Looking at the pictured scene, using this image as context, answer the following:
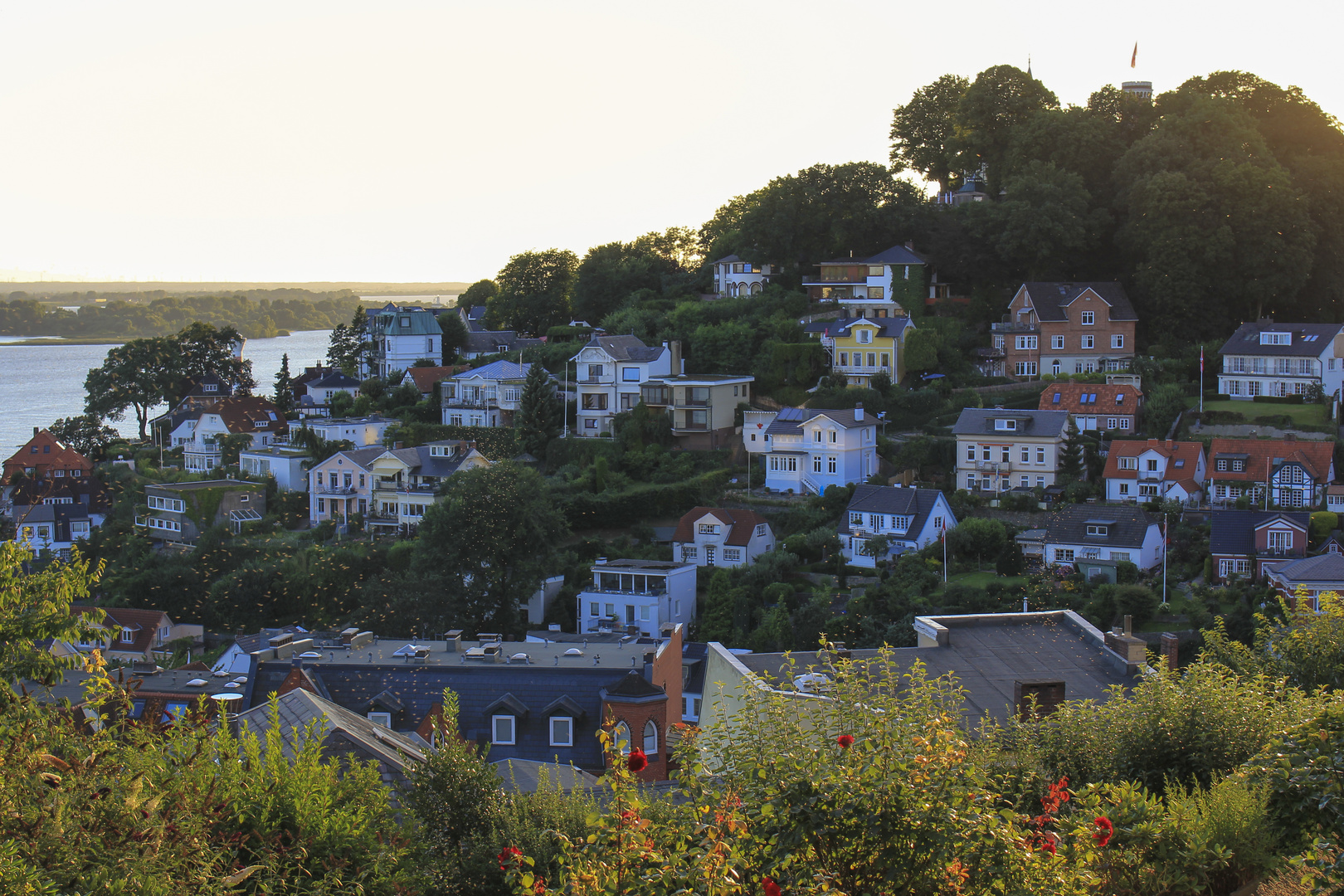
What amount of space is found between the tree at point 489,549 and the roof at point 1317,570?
1974 centimetres

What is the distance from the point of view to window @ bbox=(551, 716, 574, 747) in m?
19.1

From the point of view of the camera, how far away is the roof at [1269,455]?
34.6 meters

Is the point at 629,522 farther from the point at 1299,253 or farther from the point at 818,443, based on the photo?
the point at 1299,253

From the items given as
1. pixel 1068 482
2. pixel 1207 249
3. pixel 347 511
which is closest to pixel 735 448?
pixel 1068 482

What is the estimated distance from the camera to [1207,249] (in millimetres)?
44188

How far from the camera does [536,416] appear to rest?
47.8 meters

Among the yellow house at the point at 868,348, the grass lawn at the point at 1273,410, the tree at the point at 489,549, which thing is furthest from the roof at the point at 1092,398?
the tree at the point at 489,549

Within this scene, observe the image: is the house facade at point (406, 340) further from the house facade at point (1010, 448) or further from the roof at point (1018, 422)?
the house facade at point (1010, 448)

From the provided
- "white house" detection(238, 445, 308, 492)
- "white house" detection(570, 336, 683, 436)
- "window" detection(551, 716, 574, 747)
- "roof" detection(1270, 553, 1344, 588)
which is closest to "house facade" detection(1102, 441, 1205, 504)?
"roof" detection(1270, 553, 1344, 588)

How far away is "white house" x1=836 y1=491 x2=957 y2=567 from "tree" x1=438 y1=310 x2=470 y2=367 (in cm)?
3169

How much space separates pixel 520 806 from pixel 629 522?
32.5 meters

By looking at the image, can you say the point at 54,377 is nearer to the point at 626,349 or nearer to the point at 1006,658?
the point at 626,349

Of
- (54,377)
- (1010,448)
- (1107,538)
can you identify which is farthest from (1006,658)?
(54,377)

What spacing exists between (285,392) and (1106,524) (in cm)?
4343
